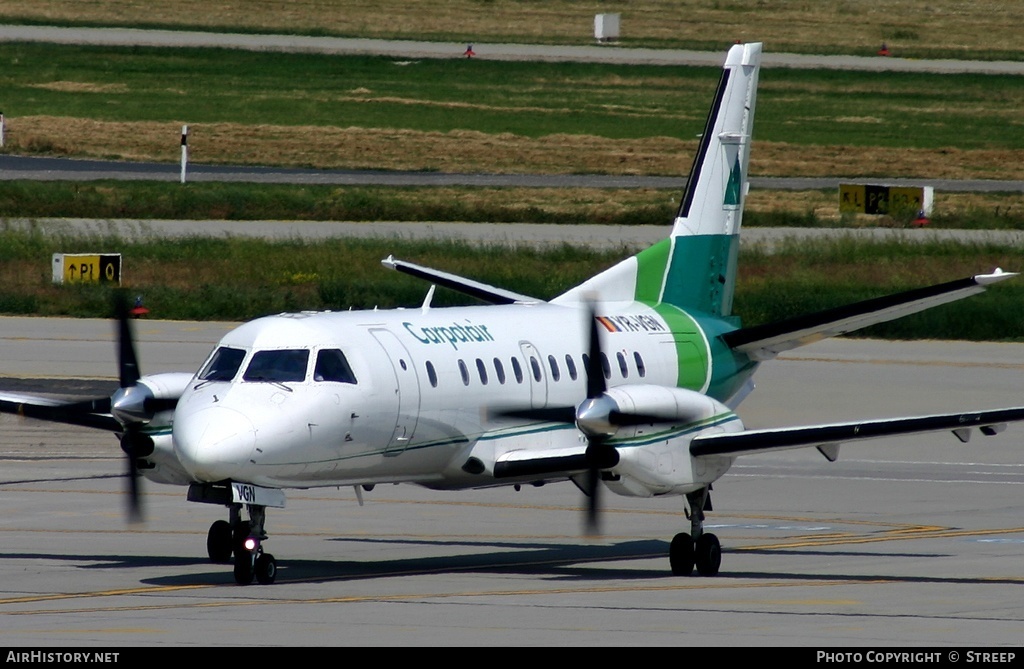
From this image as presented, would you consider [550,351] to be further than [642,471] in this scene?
Yes

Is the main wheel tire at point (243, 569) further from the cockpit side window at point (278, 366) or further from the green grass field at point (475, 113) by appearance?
the green grass field at point (475, 113)

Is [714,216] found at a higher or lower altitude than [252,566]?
higher

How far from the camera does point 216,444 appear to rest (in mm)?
18125

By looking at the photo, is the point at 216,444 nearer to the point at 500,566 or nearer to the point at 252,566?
the point at 252,566

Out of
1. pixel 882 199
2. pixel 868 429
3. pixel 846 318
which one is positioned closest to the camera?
pixel 868 429

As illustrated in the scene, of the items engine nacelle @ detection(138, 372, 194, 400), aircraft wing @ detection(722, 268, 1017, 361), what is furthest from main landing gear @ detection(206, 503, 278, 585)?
aircraft wing @ detection(722, 268, 1017, 361)

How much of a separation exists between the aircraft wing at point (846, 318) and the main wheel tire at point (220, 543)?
7379 mm

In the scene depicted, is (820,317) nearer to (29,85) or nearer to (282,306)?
(282,306)

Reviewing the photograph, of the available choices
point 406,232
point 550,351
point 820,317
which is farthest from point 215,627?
point 406,232

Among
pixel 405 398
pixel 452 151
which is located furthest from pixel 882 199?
pixel 405 398

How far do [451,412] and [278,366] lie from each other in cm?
227

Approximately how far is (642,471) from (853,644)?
17.3 feet

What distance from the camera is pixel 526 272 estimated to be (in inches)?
1886

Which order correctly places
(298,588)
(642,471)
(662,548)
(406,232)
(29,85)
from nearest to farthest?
(298,588) → (642,471) → (662,548) → (406,232) → (29,85)
